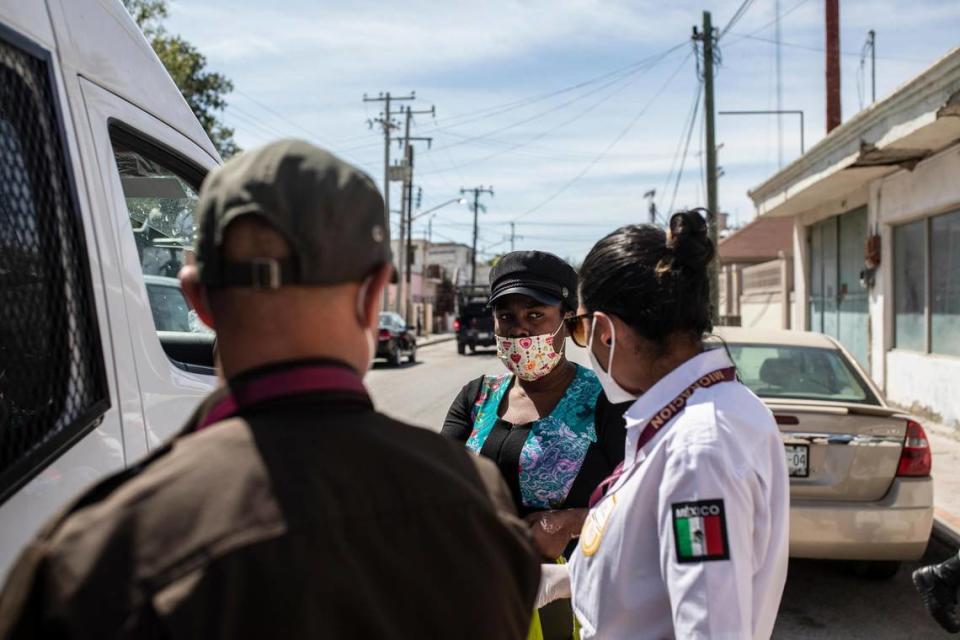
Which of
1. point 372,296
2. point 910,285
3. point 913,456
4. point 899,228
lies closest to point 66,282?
point 372,296

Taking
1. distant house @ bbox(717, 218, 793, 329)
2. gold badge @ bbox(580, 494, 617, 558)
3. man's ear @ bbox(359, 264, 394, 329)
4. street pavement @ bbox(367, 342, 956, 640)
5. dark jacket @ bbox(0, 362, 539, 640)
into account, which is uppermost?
distant house @ bbox(717, 218, 793, 329)

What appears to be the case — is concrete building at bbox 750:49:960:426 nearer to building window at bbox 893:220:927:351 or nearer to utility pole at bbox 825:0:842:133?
building window at bbox 893:220:927:351

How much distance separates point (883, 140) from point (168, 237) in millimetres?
9879

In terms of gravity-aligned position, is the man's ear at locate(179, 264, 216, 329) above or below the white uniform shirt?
above

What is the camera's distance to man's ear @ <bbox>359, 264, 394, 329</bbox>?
110 centimetres

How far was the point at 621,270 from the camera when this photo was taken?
6.39 feet

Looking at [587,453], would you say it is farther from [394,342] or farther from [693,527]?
[394,342]

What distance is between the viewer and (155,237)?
10.6ft

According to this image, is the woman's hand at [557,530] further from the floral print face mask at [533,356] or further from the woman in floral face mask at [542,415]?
the floral print face mask at [533,356]

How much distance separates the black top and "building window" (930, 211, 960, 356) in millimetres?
10202

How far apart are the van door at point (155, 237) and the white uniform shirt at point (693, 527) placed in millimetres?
1024

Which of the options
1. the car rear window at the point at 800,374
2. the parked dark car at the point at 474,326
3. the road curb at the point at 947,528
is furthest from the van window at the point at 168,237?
the parked dark car at the point at 474,326

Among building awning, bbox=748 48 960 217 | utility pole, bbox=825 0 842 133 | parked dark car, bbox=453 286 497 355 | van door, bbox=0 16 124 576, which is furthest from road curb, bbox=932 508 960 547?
parked dark car, bbox=453 286 497 355

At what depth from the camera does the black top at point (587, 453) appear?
8.64 ft
